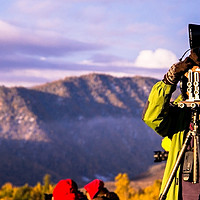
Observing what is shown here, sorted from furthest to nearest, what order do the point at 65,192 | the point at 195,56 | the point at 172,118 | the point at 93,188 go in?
the point at 93,188, the point at 65,192, the point at 172,118, the point at 195,56

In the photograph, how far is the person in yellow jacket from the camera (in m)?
5.39

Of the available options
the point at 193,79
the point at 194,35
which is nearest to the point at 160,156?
the point at 193,79

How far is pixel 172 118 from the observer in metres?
5.94

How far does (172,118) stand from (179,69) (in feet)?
2.51

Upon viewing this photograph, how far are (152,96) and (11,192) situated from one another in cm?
9798

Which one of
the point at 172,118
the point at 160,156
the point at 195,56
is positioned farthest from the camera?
the point at 160,156

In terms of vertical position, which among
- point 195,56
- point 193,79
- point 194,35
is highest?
point 194,35

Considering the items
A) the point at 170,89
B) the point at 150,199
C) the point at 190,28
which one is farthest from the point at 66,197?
the point at 150,199

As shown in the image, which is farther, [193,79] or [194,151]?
[194,151]

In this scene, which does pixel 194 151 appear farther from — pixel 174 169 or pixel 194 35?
pixel 194 35

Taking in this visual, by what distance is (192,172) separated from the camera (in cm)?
561

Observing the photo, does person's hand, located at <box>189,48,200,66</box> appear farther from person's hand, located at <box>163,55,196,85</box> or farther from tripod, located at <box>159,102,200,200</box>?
tripod, located at <box>159,102,200,200</box>

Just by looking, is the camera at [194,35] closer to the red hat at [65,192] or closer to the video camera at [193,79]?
the video camera at [193,79]

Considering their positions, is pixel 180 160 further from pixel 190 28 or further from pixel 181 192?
pixel 190 28
